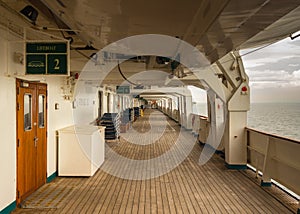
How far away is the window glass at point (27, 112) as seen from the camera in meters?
3.97

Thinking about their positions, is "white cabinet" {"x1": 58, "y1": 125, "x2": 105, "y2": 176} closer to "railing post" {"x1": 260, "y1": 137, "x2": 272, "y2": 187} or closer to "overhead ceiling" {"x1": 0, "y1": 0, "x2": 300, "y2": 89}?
"overhead ceiling" {"x1": 0, "y1": 0, "x2": 300, "y2": 89}

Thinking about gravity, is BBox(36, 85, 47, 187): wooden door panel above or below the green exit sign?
below

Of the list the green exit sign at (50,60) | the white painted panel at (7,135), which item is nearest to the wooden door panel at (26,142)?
the white painted panel at (7,135)

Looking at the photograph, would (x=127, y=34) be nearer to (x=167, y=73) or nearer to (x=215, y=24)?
(x=215, y=24)

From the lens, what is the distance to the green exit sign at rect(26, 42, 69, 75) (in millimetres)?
3215

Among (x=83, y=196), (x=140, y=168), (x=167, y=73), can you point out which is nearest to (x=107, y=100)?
(x=167, y=73)

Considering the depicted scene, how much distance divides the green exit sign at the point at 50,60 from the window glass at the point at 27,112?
2.82 ft

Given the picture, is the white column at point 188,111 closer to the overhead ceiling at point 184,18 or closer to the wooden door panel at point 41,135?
the wooden door panel at point 41,135

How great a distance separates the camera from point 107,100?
12.4 metres

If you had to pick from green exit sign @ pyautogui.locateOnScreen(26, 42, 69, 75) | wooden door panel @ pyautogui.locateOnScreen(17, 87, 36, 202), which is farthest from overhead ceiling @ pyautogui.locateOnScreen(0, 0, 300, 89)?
wooden door panel @ pyautogui.locateOnScreen(17, 87, 36, 202)

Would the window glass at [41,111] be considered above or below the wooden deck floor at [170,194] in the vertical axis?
above

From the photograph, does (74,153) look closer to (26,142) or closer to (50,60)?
(26,142)

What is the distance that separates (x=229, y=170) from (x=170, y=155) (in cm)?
190

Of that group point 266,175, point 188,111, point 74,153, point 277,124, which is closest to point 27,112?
point 74,153
